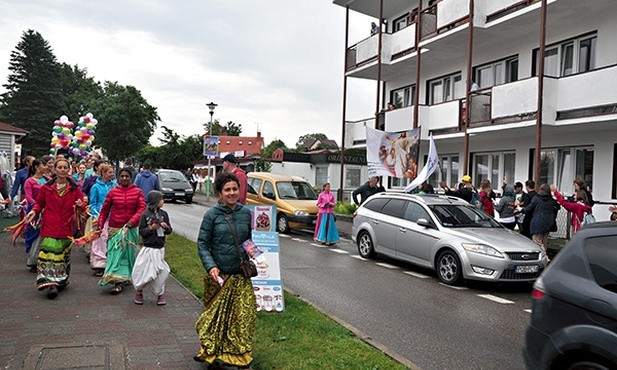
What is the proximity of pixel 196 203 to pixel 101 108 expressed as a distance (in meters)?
19.8

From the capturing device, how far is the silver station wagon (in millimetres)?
9562

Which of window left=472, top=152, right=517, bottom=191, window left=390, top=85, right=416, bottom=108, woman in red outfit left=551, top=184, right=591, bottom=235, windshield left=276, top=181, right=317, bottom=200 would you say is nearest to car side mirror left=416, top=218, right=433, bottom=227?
woman in red outfit left=551, top=184, right=591, bottom=235

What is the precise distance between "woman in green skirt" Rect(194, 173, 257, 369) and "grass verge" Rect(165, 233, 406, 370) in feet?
1.38

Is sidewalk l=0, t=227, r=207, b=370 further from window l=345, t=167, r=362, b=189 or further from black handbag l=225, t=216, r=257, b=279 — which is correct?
window l=345, t=167, r=362, b=189

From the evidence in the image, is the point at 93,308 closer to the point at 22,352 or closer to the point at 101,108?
the point at 22,352

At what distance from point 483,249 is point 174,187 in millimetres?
24103

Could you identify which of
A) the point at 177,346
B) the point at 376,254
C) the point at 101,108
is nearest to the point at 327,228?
the point at 376,254

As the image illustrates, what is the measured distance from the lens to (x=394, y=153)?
1744 centimetres

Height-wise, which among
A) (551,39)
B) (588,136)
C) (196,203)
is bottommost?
(196,203)

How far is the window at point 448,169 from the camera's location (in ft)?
75.6

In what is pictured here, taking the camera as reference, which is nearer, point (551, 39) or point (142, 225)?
point (142, 225)

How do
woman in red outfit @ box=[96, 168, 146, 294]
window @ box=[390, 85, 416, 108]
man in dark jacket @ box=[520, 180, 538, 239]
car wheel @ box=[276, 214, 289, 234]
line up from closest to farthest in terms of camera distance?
1. woman in red outfit @ box=[96, 168, 146, 294]
2. man in dark jacket @ box=[520, 180, 538, 239]
3. car wheel @ box=[276, 214, 289, 234]
4. window @ box=[390, 85, 416, 108]

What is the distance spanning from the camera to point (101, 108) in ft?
155

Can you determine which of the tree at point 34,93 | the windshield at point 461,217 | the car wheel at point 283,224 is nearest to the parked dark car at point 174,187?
the car wheel at point 283,224
